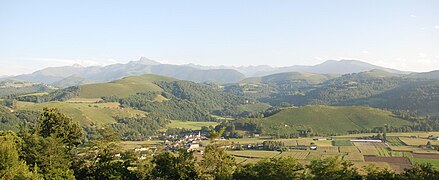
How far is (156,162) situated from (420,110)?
179346 mm

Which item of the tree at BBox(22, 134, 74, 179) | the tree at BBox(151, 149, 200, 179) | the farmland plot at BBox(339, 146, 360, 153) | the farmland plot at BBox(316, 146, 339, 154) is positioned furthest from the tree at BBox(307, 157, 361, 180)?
the farmland plot at BBox(339, 146, 360, 153)

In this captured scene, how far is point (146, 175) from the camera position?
35656 mm

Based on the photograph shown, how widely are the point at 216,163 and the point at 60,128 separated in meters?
19.4

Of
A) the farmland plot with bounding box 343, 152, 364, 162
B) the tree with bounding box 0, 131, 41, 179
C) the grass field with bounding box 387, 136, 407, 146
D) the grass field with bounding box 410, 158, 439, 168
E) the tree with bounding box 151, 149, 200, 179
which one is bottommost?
the grass field with bounding box 387, 136, 407, 146

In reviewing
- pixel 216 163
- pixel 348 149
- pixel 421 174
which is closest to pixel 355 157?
pixel 348 149

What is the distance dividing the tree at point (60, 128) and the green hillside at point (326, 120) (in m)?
99.4

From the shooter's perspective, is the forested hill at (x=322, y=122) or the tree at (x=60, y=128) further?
the forested hill at (x=322, y=122)

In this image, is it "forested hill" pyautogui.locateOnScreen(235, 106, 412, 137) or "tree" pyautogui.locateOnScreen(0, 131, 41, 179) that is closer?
"tree" pyautogui.locateOnScreen(0, 131, 41, 179)

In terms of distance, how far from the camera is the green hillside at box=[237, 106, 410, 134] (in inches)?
5404

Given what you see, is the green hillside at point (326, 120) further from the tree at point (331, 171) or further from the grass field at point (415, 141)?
the tree at point (331, 171)

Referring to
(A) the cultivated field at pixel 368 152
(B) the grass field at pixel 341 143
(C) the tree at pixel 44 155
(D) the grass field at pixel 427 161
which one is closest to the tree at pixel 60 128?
(C) the tree at pixel 44 155

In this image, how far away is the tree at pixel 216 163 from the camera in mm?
34219

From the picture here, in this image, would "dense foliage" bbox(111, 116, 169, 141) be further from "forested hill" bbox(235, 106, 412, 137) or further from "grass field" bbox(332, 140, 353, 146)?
"grass field" bbox(332, 140, 353, 146)

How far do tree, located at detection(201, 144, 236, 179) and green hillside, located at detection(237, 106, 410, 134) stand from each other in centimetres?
10051
